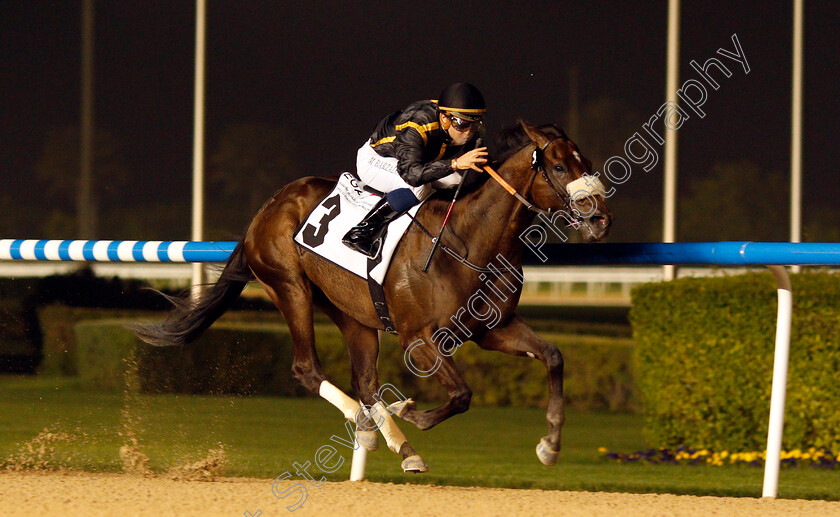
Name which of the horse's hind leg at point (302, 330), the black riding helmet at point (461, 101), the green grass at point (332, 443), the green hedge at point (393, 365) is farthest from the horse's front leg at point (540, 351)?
the green hedge at point (393, 365)

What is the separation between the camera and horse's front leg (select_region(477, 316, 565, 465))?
3.44 meters

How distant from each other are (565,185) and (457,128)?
508mm

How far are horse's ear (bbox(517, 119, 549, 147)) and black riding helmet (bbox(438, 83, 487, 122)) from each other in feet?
0.62

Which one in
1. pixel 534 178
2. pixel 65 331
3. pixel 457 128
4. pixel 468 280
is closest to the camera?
pixel 534 178

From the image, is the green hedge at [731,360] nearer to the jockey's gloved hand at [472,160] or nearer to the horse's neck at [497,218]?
the horse's neck at [497,218]

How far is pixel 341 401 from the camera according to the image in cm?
389

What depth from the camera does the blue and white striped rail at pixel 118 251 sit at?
4.39m

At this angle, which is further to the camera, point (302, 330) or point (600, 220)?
point (302, 330)

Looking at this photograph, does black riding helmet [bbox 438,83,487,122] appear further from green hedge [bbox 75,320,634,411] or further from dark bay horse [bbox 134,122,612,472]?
green hedge [bbox 75,320,634,411]

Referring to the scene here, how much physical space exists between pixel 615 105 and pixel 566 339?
973 cm

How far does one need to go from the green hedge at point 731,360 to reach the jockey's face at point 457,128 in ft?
7.65

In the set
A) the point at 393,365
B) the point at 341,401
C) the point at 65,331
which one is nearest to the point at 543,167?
the point at 341,401

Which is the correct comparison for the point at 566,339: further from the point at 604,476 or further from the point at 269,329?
the point at 604,476

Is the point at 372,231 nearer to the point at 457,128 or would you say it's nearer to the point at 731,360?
the point at 457,128
